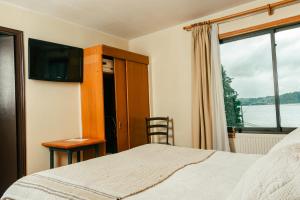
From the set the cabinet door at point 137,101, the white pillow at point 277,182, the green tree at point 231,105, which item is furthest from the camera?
the cabinet door at point 137,101

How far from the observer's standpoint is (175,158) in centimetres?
187

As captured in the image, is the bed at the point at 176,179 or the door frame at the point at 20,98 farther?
the door frame at the point at 20,98

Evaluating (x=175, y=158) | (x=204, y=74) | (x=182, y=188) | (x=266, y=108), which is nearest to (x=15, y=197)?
(x=182, y=188)

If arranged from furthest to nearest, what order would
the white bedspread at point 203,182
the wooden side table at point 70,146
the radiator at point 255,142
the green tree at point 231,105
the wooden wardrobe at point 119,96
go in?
the green tree at point 231,105 < the wooden wardrobe at point 119,96 < the radiator at point 255,142 < the wooden side table at point 70,146 < the white bedspread at point 203,182

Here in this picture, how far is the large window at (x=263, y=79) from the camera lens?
113 inches

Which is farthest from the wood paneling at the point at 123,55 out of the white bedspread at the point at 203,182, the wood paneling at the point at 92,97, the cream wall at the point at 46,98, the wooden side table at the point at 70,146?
the white bedspread at the point at 203,182

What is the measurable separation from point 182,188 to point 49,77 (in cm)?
251

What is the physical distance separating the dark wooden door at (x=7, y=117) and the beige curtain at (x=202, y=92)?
8.07ft

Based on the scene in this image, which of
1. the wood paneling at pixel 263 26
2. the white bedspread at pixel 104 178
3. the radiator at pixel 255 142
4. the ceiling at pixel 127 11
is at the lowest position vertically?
the radiator at pixel 255 142

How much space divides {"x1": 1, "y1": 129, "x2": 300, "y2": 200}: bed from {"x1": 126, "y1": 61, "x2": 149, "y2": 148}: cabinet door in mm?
1716

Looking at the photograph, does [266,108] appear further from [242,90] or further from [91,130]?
[91,130]

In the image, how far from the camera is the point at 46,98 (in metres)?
3.02

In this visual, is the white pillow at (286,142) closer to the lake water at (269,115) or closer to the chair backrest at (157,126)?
the lake water at (269,115)

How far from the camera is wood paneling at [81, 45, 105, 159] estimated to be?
3141 millimetres
